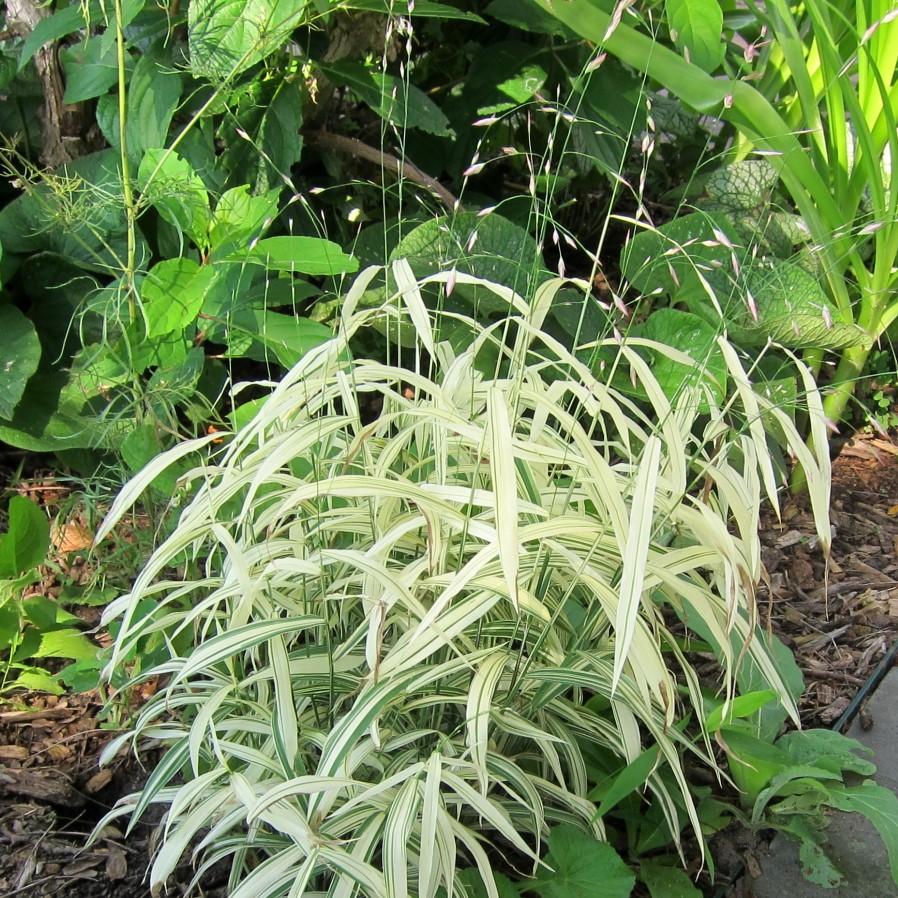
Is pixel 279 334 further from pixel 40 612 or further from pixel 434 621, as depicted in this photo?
→ pixel 434 621

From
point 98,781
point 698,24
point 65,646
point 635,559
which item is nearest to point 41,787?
point 98,781

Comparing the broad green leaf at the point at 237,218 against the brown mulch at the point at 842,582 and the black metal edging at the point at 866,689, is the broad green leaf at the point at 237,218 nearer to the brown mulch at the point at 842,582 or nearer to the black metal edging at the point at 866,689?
the brown mulch at the point at 842,582

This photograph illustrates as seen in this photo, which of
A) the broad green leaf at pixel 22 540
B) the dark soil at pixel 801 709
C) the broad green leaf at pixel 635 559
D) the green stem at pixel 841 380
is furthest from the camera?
the green stem at pixel 841 380

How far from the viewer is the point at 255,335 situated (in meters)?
1.36

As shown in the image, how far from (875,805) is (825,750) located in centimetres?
13

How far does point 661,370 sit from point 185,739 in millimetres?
899

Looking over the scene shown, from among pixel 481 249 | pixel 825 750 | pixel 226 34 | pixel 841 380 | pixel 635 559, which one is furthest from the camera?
pixel 841 380

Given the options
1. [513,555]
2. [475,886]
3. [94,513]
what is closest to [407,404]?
[513,555]

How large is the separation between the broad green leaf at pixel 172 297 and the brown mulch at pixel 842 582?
1.03 m

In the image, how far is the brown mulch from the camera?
1505 mm

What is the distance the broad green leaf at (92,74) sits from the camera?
61.3 inches

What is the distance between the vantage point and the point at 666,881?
3.58 ft

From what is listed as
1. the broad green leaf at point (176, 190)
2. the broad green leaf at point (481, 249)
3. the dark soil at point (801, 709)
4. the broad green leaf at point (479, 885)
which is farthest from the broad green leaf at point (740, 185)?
the broad green leaf at point (479, 885)

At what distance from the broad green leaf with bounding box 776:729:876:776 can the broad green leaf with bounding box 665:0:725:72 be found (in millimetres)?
1057
